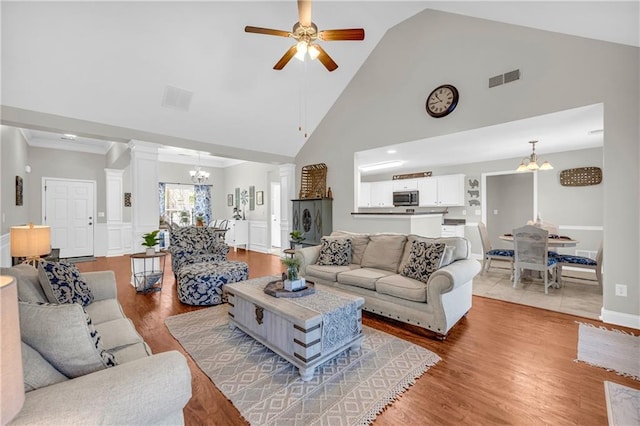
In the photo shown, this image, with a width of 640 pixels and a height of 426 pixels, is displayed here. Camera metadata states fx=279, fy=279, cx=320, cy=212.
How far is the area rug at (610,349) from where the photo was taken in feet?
7.43

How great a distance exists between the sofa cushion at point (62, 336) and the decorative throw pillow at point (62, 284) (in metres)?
1.17

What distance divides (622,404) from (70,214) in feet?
32.3

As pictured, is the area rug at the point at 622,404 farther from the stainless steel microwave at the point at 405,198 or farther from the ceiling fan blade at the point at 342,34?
the stainless steel microwave at the point at 405,198

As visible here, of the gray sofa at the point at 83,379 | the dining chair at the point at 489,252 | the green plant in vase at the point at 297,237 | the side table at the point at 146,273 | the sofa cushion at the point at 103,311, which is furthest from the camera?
the green plant in vase at the point at 297,237

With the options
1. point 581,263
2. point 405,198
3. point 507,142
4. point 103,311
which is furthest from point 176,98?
point 581,263

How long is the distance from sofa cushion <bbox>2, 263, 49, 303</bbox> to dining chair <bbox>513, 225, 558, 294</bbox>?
213 inches

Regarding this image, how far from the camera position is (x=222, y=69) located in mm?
4164

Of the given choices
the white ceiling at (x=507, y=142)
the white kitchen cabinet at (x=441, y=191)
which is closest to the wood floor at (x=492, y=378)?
the white ceiling at (x=507, y=142)

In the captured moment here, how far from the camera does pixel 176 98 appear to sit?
4.23 m

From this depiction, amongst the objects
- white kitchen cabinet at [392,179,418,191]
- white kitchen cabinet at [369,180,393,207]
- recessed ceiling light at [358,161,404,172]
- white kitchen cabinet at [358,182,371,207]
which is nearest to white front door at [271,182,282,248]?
white kitchen cabinet at [358,182,371,207]

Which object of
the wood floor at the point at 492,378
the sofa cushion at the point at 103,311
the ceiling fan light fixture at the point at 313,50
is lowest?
the wood floor at the point at 492,378

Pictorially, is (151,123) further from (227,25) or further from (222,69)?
(227,25)

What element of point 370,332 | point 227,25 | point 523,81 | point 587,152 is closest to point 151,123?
point 227,25

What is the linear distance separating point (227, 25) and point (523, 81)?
385 centimetres
